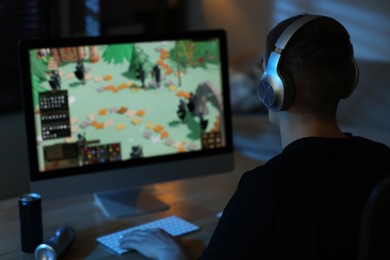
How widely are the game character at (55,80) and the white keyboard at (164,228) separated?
1.43 feet

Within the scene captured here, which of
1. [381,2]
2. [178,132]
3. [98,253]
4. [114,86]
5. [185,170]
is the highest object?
[381,2]

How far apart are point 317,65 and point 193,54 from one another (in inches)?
31.7

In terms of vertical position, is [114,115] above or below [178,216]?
above

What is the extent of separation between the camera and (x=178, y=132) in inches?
77.2

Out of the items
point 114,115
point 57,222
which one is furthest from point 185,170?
→ point 57,222

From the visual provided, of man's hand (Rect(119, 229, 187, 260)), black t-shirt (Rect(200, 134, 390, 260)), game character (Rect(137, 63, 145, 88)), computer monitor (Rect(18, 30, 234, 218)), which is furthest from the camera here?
game character (Rect(137, 63, 145, 88))

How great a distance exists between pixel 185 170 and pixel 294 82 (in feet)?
2.70

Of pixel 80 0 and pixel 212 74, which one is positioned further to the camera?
pixel 80 0

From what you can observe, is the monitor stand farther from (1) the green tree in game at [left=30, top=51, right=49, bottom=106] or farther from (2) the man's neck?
(2) the man's neck

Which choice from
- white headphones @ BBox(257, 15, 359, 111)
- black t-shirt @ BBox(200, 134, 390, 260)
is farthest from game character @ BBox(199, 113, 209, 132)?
black t-shirt @ BBox(200, 134, 390, 260)

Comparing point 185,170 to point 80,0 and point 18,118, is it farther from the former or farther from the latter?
point 80,0

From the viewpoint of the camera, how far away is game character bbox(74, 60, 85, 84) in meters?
1.80

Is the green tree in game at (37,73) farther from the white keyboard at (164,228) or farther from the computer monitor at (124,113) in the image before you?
the white keyboard at (164,228)

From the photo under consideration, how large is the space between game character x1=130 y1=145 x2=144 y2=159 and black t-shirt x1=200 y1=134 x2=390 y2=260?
2.48ft
